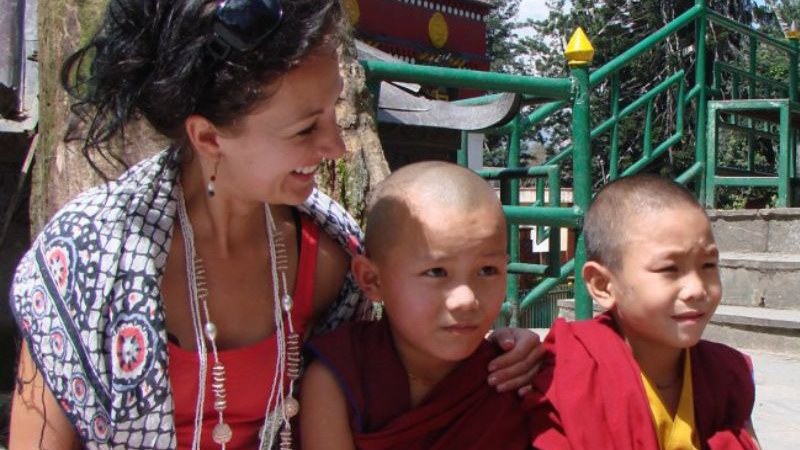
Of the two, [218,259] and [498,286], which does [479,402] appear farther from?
[218,259]

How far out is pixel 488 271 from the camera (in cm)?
157

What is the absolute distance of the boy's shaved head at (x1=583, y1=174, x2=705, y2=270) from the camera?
1.69m

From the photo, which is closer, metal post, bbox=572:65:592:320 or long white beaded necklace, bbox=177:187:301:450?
long white beaded necklace, bbox=177:187:301:450

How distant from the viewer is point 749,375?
173 centimetres

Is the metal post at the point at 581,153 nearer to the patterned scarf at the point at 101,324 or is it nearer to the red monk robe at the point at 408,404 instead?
the red monk robe at the point at 408,404

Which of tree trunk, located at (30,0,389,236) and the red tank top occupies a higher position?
tree trunk, located at (30,0,389,236)

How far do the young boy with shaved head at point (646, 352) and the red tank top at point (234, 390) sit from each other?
1.58ft

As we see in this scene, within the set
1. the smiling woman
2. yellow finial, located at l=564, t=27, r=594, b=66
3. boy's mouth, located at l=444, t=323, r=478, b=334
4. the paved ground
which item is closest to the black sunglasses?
the smiling woman

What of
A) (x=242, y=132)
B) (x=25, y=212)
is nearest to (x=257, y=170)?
(x=242, y=132)

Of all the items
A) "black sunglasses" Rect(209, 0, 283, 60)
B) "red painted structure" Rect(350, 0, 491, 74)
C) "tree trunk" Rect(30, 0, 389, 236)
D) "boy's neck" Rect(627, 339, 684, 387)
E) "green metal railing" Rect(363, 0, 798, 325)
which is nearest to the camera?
"black sunglasses" Rect(209, 0, 283, 60)

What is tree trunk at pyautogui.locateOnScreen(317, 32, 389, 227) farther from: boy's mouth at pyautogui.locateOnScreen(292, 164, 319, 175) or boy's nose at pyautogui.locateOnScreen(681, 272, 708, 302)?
boy's nose at pyautogui.locateOnScreen(681, 272, 708, 302)

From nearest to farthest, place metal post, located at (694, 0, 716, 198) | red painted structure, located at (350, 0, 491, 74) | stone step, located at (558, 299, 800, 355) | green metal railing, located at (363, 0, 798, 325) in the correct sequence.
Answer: green metal railing, located at (363, 0, 798, 325)
stone step, located at (558, 299, 800, 355)
metal post, located at (694, 0, 716, 198)
red painted structure, located at (350, 0, 491, 74)

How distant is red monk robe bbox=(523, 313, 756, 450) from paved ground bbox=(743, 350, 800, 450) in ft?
6.95

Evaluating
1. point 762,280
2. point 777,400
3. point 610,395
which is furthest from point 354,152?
point 762,280
